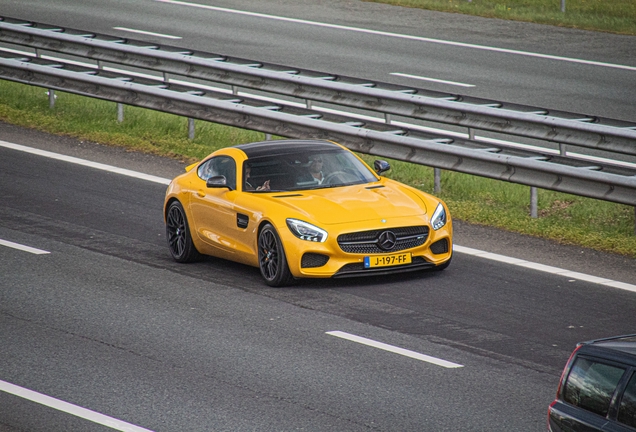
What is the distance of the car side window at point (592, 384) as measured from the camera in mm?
5770

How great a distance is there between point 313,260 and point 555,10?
743 inches

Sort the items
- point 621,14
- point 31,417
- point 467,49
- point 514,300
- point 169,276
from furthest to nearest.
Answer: point 621,14
point 467,49
point 169,276
point 514,300
point 31,417

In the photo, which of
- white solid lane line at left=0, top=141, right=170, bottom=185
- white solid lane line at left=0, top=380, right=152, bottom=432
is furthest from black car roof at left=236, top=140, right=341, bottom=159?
white solid lane line at left=0, top=380, right=152, bottom=432

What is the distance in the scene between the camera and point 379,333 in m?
10.4

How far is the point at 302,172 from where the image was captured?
42.4 ft

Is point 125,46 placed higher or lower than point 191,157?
higher

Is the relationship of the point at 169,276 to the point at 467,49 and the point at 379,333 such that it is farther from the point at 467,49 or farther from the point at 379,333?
the point at 467,49

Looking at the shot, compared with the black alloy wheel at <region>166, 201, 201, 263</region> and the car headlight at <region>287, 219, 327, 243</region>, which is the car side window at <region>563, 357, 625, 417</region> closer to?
the car headlight at <region>287, 219, 327, 243</region>

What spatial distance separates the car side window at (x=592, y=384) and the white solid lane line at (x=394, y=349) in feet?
11.1

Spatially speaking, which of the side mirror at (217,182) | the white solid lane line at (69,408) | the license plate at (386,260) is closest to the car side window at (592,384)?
the white solid lane line at (69,408)

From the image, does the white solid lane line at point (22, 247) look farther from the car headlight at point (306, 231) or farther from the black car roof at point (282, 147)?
the car headlight at point (306, 231)

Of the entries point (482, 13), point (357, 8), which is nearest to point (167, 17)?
point (357, 8)

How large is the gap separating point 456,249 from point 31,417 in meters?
6.40

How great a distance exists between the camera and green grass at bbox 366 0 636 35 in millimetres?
27406
